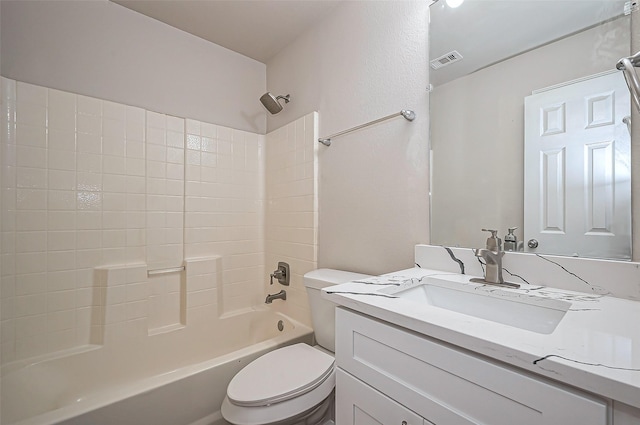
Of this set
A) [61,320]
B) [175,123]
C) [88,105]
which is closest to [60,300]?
[61,320]

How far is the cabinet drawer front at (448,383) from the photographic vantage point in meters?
0.43

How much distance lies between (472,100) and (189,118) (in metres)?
1.68

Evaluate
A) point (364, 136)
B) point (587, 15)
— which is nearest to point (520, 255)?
point (587, 15)

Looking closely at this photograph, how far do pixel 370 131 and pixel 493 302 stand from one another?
0.95 meters

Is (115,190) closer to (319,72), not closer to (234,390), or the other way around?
(234,390)

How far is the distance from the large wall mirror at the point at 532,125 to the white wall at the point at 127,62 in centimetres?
144

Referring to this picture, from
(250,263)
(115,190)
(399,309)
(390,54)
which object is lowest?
(250,263)

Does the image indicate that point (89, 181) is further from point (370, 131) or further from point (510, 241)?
point (510, 241)

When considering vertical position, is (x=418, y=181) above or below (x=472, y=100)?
below

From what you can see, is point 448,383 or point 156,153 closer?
point 448,383

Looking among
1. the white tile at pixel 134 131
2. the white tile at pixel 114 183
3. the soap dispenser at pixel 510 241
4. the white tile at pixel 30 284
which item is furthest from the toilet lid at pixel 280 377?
the white tile at pixel 134 131

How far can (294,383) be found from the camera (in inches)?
41.3

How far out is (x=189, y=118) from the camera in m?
1.82

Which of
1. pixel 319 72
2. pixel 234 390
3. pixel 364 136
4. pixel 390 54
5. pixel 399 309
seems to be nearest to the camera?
pixel 399 309
